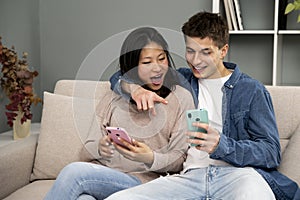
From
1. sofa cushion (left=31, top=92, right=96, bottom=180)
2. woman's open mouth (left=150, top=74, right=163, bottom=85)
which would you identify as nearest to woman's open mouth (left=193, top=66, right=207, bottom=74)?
woman's open mouth (left=150, top=74, right=163, bottom=85)

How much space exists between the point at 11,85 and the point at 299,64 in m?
1.56

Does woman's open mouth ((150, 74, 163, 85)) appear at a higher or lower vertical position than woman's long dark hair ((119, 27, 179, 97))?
lower

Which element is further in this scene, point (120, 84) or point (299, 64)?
point (299, 64)

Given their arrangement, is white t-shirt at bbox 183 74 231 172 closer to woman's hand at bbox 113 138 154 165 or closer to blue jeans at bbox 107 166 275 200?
blue jeans at bbox 107 166 275 200

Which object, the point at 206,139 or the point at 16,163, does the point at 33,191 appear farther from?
the point at 206,139

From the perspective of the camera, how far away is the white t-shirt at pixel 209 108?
5.86 ft

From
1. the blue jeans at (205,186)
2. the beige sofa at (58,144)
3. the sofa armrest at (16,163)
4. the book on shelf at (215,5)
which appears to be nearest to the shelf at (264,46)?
the book on shelf at (215,5)

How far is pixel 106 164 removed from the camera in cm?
179

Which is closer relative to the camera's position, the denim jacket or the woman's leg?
the woman's leg

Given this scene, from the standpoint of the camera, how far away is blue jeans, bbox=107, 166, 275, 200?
61.6 inches

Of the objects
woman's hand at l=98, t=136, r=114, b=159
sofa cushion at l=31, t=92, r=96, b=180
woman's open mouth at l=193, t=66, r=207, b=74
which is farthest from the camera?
sofa cushion at l=31, t=92, r=96, b=180

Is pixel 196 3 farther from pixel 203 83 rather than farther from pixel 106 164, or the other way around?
pixel 106 164

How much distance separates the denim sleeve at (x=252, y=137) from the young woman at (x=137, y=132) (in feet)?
0.52

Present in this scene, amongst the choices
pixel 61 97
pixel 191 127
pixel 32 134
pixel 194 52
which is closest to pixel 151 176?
pixel 191 127
